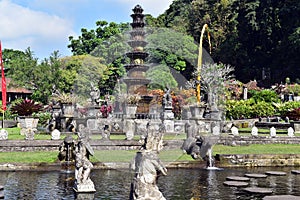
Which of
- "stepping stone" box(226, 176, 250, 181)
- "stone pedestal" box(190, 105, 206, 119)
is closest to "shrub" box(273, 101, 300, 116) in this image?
"stone pedestal" box(190, 105, 206, 119)

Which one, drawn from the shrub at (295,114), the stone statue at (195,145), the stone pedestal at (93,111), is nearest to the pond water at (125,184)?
the stone statue at (195,145)

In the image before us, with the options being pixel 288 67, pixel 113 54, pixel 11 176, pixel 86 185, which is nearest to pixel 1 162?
pixel 11 176

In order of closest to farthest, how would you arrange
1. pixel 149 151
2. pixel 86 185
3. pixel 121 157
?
pixel 149 151
pixel 86 185
pixel 121 157

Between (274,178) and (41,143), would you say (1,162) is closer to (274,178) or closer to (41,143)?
(41,143)

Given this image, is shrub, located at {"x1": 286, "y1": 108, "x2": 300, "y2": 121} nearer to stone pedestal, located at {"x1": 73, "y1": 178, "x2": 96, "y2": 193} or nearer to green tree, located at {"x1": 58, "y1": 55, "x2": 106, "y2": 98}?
stone pedestal, located at {"x1": 73, "y1": 178, "x2": 96, "y2": 193}

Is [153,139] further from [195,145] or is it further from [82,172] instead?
[195,145]

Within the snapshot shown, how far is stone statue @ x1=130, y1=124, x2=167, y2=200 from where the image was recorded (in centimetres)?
959

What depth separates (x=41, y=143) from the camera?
68.9 feet

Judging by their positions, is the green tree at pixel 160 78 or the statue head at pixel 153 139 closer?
the statue head at pixel 153 139

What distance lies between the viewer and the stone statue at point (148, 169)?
9.59m

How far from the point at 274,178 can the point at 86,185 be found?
7235 millimetres

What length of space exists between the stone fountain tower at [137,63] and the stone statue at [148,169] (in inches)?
1095

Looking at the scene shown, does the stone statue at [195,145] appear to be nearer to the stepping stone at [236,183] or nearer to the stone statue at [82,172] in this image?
the stepping stone at [236,183]

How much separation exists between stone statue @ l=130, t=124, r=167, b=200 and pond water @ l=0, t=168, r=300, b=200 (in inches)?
115
